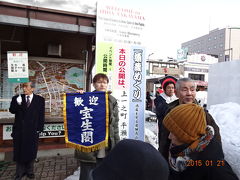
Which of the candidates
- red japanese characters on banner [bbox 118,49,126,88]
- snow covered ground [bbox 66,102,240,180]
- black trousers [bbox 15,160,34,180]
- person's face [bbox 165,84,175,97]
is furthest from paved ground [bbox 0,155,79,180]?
snow covered ground [bbox 66,102,240,180]

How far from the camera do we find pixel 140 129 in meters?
4.02

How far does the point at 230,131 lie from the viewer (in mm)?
2023

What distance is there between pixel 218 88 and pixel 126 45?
186 inches

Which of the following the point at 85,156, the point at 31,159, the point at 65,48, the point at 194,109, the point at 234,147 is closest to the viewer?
the point at 194,109

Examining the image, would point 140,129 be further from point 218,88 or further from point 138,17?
point 218,88

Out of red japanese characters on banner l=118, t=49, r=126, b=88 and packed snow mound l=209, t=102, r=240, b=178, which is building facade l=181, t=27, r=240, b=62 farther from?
packed snow mound l=209, t=102, r=240, b=178

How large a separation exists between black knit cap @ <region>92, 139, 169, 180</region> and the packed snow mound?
1.36m

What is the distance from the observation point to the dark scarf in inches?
49.1

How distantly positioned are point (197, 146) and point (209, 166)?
0.14 meters

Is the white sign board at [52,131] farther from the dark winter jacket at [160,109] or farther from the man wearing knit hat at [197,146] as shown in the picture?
the man wearing knit hat at [197,146]

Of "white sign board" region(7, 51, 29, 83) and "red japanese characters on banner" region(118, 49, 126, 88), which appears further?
"red japanese characters on banner" region(118, 49, 126, 88)

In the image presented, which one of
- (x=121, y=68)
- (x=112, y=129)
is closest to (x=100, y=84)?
(x=112, y=129)

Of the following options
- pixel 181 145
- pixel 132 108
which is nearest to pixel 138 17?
pixel 132 108

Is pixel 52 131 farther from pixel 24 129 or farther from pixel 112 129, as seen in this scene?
pixel 112 129
